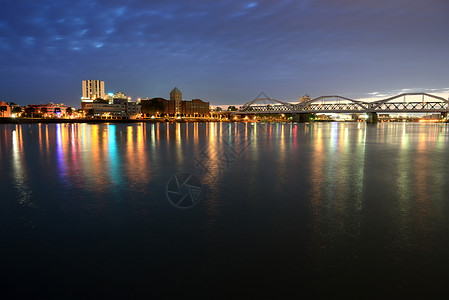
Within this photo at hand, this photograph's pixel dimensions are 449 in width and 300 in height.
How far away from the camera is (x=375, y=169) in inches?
619

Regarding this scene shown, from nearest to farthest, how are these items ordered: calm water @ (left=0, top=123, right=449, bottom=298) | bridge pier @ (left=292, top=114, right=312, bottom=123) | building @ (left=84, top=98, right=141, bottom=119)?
calm water @ (left=0, top=123, right=449, bottom=298) < bridge pier @ (left=292, top=114, right=312, bottom=123) < building @ (left=84, top=98, right=141, bottom=119)

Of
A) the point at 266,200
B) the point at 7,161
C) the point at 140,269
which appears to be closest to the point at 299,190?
the point at 266,200

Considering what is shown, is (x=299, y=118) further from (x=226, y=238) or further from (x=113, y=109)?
(x=226, y=238)

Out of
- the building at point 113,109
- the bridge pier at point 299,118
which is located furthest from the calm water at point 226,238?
the building at point 113,109

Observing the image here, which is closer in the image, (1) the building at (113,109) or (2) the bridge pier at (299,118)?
(2) the bridge pier at (299,118)

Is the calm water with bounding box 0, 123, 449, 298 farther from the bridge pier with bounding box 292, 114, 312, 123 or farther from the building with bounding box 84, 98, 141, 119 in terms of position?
the building with bounding box 84, 98, 141, 119

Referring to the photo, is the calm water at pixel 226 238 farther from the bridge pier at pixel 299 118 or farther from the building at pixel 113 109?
the building at pixel 113 109

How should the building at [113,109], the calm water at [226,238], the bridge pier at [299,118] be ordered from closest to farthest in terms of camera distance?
the calm water at [226,238], the bridge pier at [299,118], the building at [113,109]

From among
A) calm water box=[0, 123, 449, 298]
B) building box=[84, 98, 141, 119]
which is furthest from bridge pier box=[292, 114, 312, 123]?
calm water box=[0, 123, 449, 298]

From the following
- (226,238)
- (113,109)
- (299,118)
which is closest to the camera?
(226,238)

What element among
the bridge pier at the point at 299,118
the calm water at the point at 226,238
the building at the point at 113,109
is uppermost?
the building at the point at 113,109

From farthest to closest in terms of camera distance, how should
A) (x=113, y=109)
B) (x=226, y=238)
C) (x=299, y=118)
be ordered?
(x=113, y=109)
(x=299, y=118)
(x=226, y=238)

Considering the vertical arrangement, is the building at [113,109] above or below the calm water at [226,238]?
above

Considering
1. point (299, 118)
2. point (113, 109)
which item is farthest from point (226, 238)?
point (113, 109)
